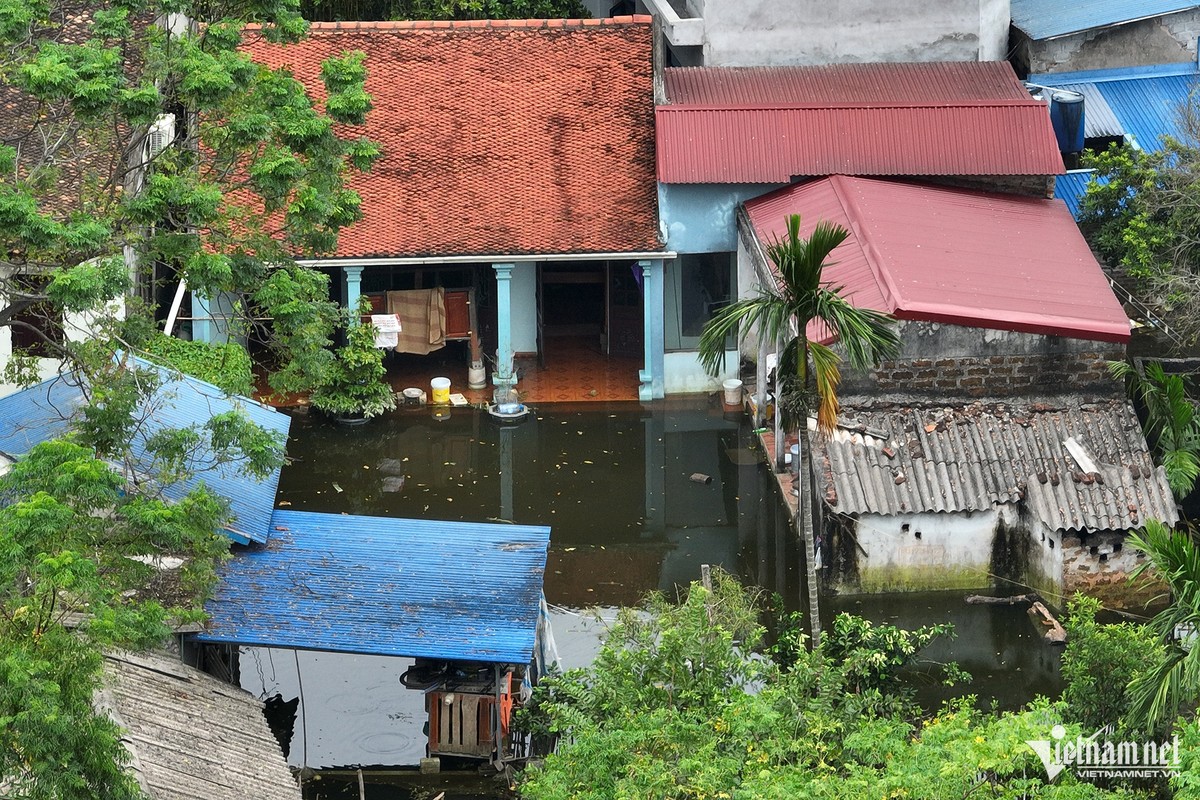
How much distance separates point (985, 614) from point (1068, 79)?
13098 millimetres

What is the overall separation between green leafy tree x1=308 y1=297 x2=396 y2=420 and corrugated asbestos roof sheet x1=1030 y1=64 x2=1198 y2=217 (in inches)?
454

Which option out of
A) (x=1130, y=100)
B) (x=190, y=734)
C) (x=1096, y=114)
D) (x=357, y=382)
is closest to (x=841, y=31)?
(x=1096, y=114)

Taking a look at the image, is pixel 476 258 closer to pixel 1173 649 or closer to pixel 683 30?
pixel 683 30

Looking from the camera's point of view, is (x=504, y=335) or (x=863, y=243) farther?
(x=504, y=335)

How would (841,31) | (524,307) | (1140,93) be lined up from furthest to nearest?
1. (1140,93)
2. (524,307)
3. (841,31)

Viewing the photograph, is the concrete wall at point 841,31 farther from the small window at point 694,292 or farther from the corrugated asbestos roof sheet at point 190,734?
the corrugated asbestos roof sheet at point 190,734

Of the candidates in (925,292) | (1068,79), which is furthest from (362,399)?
(1068,79)

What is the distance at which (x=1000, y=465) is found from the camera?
19.8 m

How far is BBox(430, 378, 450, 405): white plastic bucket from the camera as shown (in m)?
25.8

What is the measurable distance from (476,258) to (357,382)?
256 cm

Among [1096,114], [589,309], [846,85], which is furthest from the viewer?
[589,309]

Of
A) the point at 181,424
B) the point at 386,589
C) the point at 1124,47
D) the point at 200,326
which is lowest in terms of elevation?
the point at 386,589

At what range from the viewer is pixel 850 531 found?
64.0 feet

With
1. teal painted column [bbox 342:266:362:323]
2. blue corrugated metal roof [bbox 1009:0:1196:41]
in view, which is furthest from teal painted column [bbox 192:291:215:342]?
blue corrugated metal roof [bbox 1009:0:1196:41]
